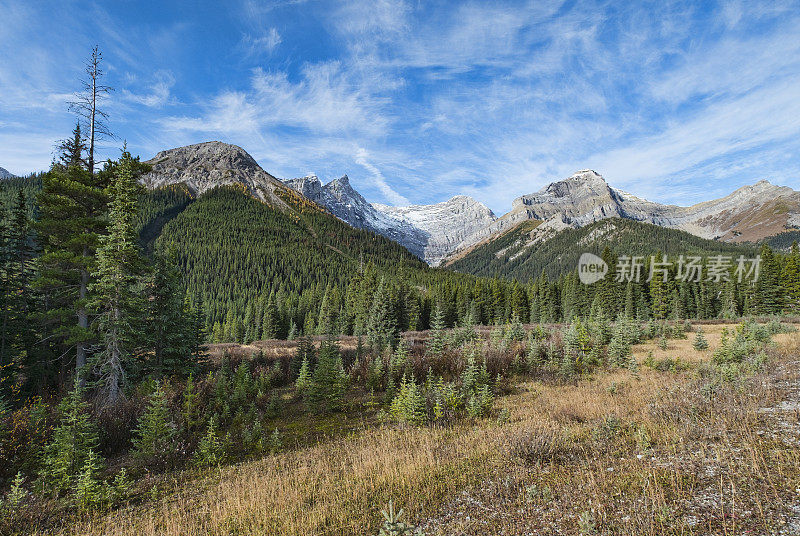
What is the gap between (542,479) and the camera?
6180mm

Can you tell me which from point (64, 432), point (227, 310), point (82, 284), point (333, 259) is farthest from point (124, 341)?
point (333, 259)

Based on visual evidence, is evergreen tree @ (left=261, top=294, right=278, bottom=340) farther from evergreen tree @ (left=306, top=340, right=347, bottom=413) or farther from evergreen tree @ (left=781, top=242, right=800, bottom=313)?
evergreen tree @ (left=781, top=242, right=800, bottom=313)

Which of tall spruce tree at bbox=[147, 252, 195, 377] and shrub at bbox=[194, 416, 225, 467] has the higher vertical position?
tall spruce tree at bbox=[147, 252, 195, 377]

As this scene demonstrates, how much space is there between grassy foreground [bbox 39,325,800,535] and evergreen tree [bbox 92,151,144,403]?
10.7 m

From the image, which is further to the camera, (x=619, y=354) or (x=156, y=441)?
(x=619, y=354)

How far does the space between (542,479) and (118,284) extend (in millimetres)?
18569

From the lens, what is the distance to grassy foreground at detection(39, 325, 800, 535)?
4.68m

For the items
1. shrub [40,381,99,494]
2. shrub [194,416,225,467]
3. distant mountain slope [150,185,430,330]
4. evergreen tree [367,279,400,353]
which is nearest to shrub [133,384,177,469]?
shrub [194,416,225,467]

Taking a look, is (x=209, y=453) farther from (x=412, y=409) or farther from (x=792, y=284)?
(x=792, y=284)

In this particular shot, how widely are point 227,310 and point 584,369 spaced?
111169 millimetres

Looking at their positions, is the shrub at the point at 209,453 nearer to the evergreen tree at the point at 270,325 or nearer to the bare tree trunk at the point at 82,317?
the bare tree trunk at the point at 82,317

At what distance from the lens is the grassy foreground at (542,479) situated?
4.68 m

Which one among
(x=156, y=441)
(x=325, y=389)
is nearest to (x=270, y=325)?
(x=325, y=389)

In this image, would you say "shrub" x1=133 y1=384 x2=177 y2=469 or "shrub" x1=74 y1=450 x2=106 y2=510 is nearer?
"shrub" x1=74 y1=450 x2=106 y2=510
